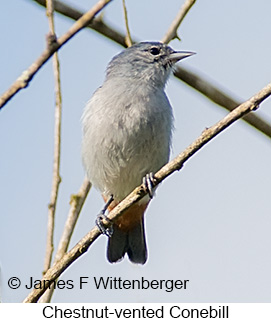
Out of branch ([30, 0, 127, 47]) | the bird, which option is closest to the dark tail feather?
the bird

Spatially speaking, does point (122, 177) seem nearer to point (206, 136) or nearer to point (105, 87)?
point (105, 87)

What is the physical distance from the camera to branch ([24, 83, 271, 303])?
10.3ft

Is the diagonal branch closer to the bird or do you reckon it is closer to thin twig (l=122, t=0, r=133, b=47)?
the bird

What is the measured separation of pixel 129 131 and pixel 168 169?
69.9 inches

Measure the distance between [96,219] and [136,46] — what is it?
2.09 meters

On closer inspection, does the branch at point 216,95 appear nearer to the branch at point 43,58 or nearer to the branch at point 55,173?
the branch at point 55,173

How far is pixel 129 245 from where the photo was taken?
6141 millimetres

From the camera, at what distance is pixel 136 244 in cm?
615

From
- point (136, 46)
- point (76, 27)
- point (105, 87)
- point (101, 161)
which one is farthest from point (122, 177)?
point (76, 27)

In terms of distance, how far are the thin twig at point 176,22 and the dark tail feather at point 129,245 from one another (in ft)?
6.99

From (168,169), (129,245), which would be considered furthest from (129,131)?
(168,169)

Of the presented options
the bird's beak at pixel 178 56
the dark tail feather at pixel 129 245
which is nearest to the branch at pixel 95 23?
the bird's beak at pixel 178 56

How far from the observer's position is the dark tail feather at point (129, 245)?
602 centimetres

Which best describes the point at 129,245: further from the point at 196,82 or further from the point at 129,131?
the point at 196,82
